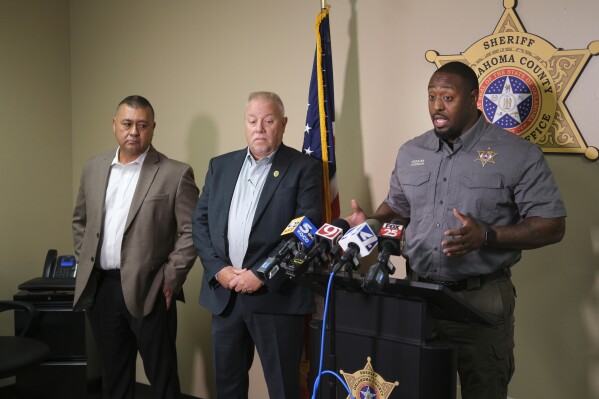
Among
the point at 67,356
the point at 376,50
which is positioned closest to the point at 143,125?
the point at 376,50

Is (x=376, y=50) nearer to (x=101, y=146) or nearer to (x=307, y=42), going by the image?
(x=307, y=42)

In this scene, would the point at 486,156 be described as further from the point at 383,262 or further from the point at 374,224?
the point at 383,262

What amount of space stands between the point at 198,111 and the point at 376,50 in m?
1.29

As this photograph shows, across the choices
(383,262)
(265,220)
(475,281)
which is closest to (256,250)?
(265,220)

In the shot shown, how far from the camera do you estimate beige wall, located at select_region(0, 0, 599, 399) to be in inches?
107

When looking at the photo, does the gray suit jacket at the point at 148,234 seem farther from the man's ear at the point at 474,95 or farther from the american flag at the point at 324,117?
the man's ear at the point at 474,95

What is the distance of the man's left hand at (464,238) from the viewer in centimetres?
199

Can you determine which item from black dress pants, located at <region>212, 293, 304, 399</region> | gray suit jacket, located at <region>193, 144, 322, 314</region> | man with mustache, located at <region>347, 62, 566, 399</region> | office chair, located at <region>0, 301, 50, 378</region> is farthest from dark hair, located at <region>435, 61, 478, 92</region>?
office chair, located at <region>0, 301, 50, 378</region>

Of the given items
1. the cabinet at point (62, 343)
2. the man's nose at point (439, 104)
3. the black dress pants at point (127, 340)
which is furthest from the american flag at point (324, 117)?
the cabinet at point (62, 343)

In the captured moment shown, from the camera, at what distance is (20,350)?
319 cm

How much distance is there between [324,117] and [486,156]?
99cm

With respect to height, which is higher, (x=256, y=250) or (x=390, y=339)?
(x=256, y=250)

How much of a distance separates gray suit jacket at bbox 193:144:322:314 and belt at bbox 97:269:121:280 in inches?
20.7

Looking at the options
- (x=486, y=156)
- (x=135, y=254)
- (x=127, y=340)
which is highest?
(x=486, y=156)
